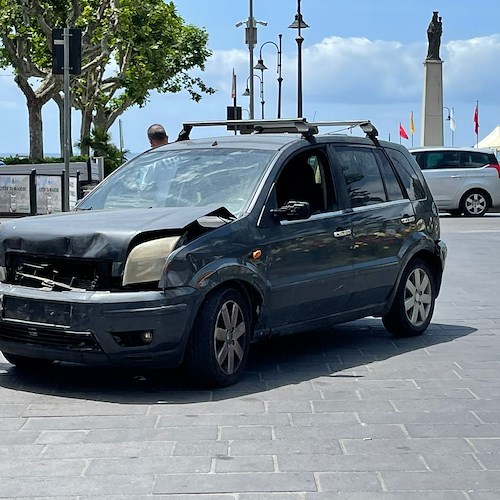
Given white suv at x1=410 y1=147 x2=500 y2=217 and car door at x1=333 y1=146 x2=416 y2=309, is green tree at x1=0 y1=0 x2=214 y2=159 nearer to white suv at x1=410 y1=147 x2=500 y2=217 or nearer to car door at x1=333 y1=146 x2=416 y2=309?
white suv at x1=410 y1=147 x2=500 y2=217

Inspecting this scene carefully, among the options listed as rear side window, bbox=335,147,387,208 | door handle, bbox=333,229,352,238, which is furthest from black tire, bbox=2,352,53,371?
rear side window, bbox=335,147,387,208

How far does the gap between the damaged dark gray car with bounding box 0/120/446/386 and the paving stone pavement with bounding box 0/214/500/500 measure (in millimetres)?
327

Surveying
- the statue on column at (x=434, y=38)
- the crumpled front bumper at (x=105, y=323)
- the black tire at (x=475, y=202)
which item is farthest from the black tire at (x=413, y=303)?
the statue on column at (x=434, y=38)

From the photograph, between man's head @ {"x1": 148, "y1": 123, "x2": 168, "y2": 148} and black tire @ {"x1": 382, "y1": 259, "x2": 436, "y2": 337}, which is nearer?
black tire @ {"x1": 382, "y1": 259, "x2": 436, "y2": 337}

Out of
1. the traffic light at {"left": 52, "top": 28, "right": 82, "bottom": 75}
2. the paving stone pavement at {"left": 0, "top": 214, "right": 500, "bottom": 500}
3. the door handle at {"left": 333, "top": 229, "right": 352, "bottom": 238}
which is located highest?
the traffic light at {"left": 52, "top": 28, "right": 82, "bottom": 75}

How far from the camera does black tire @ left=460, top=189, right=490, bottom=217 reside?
3008cm

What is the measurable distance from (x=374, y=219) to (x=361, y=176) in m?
0.35

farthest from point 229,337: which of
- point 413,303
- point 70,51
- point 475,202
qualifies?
point 475,202

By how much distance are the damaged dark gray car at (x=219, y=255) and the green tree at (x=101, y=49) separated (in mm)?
34814

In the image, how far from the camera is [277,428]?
6438 millimetres

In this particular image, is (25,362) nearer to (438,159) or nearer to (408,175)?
(408,175)

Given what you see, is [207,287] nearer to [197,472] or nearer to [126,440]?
[126,440]

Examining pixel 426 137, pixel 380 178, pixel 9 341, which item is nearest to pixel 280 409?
pixel 9 341

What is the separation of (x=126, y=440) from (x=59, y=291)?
4.90 feet
